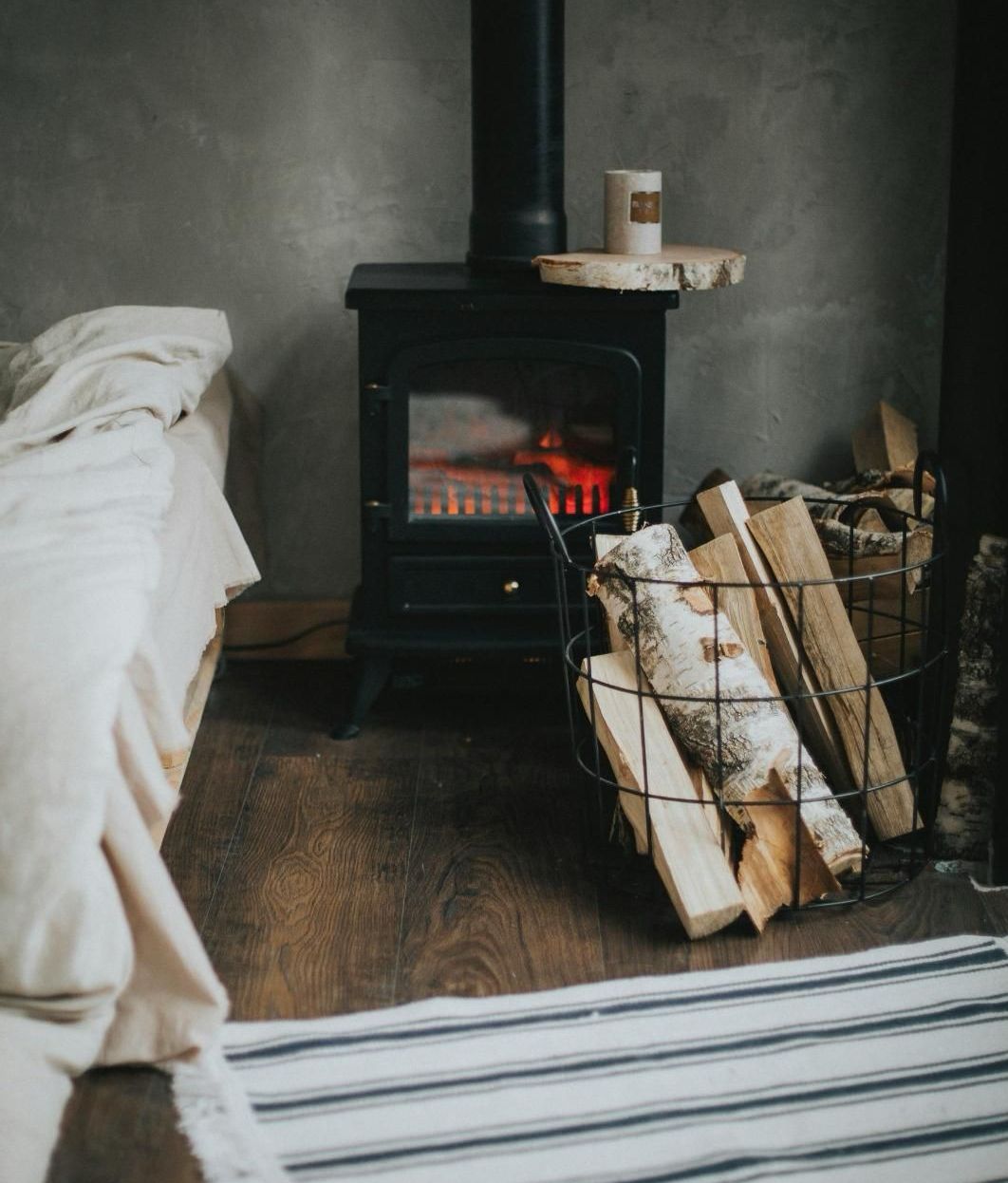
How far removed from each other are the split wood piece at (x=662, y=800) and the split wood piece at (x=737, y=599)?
163 mm

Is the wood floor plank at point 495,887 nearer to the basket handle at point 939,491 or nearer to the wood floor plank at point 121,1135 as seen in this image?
the wood floor plank at point 121,1135

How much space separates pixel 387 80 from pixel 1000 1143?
202cm

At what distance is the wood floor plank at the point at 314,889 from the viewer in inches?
66.1

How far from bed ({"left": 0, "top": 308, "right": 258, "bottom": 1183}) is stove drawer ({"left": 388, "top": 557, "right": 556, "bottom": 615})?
0.58 meters

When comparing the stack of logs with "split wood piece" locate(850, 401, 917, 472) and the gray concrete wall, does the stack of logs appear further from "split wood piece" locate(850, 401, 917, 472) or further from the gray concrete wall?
the gray concrete wall

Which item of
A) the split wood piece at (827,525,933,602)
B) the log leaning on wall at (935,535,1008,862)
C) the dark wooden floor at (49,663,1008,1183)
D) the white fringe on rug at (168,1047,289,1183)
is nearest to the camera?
the white fringe on rug at (168,1047,289,1183)

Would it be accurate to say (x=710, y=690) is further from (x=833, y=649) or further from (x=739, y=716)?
(x=833, y=649)

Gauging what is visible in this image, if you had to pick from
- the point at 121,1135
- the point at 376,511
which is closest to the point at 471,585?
the point at 376,511

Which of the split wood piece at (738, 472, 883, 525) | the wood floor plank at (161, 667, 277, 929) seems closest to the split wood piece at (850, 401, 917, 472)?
the split wood piece at (738, 472, 883, 525)

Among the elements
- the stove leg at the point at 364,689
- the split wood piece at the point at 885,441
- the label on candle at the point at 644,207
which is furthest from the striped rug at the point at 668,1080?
the label on candle at the point at 644,207

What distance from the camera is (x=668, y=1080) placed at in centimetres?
149

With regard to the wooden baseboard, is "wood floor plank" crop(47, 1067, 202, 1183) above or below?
below

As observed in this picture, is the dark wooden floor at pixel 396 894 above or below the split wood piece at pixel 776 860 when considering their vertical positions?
below

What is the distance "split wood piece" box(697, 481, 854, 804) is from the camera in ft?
6.39
